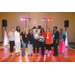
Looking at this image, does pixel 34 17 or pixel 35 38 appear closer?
pixel 35 38

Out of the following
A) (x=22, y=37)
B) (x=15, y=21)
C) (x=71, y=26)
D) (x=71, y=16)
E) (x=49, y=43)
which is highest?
(x=71, y=16)

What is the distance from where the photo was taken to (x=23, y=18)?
663 cm

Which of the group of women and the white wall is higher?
the white wall

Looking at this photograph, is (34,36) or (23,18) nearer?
(34,36)

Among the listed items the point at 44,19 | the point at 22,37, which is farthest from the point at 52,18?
the point at 22,37

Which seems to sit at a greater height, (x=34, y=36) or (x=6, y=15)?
(x=6, y=15)

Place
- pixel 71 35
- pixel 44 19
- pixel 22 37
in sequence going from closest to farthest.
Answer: pixel 22 37 < pixel 44 19 < pixel 71 35

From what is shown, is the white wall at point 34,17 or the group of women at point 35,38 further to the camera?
the white wall at point 34,17

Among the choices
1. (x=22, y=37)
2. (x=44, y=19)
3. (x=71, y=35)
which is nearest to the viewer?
(x=22, y=37)

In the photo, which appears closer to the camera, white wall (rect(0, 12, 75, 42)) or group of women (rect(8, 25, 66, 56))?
group of women (rect(8, 25, 66, 56))

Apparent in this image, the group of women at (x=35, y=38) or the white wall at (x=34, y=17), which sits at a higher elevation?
the white wall at (x=34, y=17)

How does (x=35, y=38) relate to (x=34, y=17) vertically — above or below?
below

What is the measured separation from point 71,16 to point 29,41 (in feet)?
18.6

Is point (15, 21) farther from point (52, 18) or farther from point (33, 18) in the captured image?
point (52, 18)
